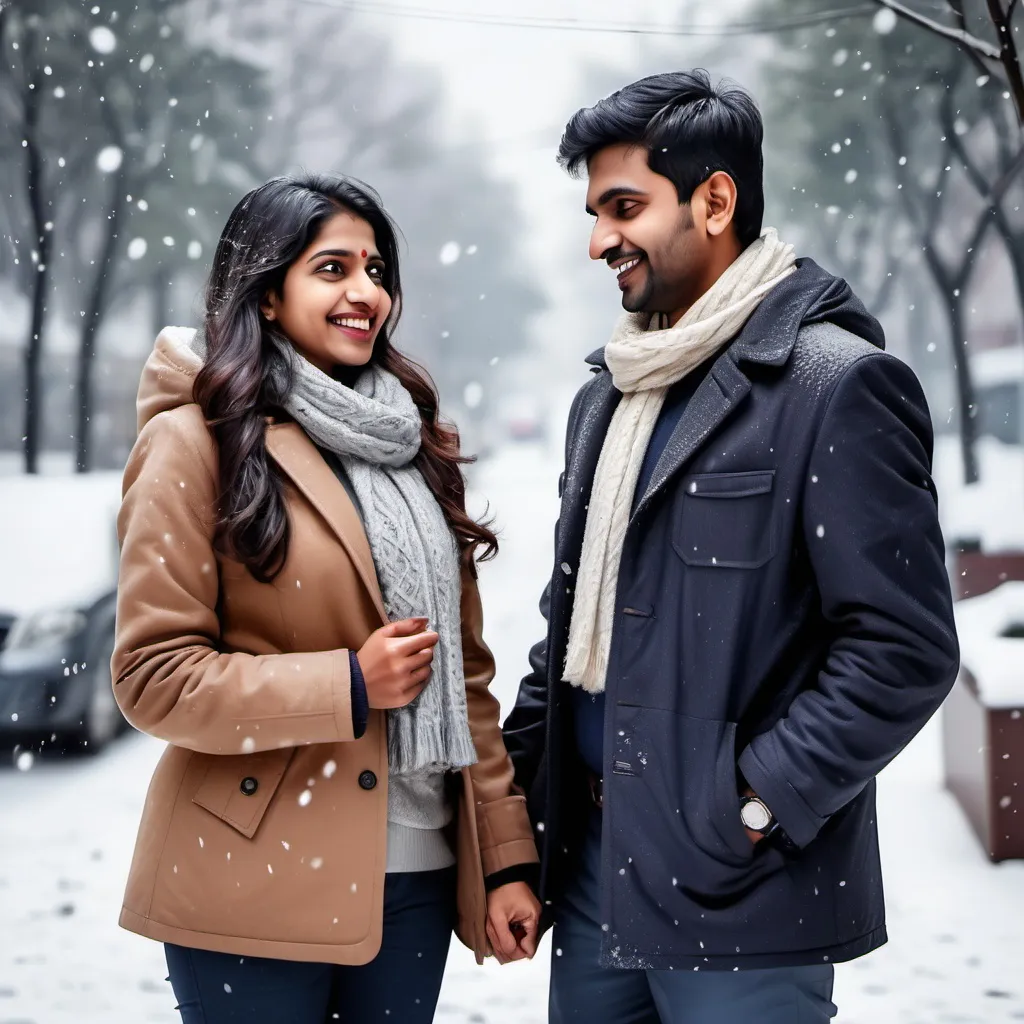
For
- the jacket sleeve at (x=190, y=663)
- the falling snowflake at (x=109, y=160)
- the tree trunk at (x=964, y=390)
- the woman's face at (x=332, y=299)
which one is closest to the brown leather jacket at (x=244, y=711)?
the jacket sleeve at (x=190, y=663)

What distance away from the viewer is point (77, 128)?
6805mm

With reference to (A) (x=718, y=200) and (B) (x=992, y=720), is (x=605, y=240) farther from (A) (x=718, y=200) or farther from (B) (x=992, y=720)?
(B) (x=992, y=720)

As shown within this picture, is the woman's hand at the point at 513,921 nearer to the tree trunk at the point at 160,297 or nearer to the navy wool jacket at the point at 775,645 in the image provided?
the navy wool jacket at the point at 775,645

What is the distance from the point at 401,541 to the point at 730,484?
0.60 metres

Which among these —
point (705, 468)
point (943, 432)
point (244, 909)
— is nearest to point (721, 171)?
point (705, 468)

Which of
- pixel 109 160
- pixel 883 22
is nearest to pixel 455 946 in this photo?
pixel 109 160

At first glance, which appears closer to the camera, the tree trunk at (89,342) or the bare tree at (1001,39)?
the bare tree at (1001,39)

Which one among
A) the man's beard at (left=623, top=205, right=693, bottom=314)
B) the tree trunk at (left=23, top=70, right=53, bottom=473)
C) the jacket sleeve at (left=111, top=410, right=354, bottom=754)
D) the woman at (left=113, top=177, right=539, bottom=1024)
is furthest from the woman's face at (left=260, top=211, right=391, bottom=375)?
the tree trunk at (left=23, top=70, right=53, bottom=473)

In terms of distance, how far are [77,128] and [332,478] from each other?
5.83 metres

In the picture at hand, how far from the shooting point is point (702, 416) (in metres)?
1.89

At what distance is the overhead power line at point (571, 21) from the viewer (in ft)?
21.9

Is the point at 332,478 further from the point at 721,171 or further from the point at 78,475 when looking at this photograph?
the point at 78,475

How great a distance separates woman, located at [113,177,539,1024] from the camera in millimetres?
1831

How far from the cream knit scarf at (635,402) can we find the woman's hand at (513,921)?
1.50ft
